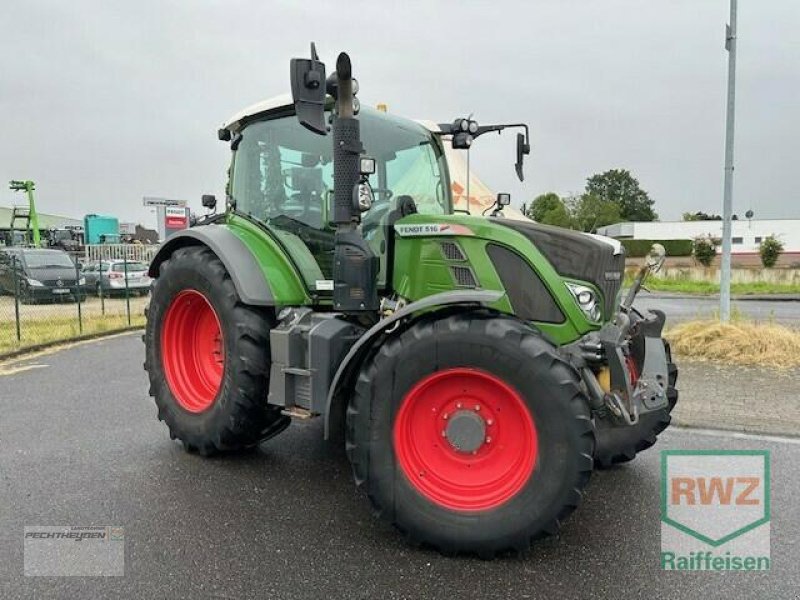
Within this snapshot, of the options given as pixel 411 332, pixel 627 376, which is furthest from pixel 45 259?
pixel 627 376

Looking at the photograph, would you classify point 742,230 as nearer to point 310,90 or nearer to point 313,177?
point 313,177

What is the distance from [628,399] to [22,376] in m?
7.08

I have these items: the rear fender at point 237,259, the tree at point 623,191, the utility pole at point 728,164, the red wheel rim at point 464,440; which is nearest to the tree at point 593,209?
the tree at point 623,191

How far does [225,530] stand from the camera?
3340 mm

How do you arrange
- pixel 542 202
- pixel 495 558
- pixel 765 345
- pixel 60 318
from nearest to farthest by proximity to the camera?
1. pixel 495 558
2. pixel 765 345
3. pixel 60 318
4. pixel 542 202

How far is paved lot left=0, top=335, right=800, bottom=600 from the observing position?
9.14 feet

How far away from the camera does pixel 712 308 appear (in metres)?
15.5

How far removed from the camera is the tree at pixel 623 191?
293ft

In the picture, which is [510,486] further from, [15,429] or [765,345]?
[765,345]

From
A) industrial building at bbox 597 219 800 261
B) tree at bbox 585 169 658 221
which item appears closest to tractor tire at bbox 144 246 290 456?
industrial building at bbox 597 219 800 261

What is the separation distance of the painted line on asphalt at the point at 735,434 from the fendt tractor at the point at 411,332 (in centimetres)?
132

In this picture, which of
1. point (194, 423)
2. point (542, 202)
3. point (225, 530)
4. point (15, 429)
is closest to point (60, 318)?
point (15, 429)

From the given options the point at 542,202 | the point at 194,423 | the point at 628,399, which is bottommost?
the point at 194,423

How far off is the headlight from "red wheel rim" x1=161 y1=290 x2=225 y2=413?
8.85 feet
